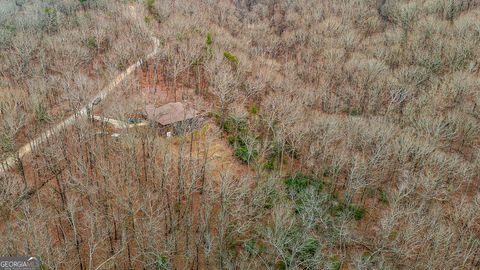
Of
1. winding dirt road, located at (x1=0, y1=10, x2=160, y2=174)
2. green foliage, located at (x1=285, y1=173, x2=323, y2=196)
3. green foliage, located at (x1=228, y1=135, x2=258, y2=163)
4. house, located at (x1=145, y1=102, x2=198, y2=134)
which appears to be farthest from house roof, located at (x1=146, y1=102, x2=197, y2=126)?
green foliage, located at (x1=285, y1=173, x2=323, y2=196)

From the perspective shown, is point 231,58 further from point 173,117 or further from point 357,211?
point 357,211

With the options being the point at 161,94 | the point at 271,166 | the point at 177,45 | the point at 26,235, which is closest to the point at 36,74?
the point at 161,94

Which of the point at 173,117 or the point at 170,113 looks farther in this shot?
the point at 170,113

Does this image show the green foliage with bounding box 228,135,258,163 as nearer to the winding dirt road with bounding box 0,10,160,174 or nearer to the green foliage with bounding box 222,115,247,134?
the green foliage with bounding box 222,115,247,134

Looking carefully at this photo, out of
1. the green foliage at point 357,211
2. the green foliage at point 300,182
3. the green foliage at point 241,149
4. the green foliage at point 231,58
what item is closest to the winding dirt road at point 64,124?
the green foliage at point 231,58

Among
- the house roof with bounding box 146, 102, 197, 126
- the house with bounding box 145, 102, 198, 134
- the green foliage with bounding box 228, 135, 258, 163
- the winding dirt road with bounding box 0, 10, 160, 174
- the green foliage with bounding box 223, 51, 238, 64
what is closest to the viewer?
the winding dirt road with bounding box 0, 10, 160, 174

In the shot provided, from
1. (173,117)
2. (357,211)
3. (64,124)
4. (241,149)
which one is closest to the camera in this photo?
(357,211)

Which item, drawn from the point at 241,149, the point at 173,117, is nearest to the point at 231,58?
the point at 173,117
